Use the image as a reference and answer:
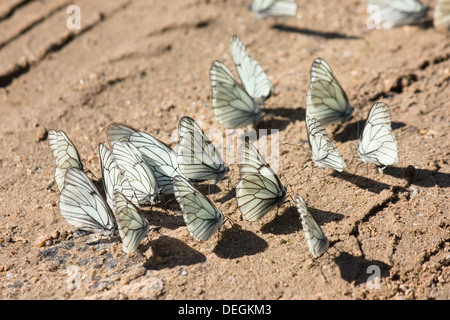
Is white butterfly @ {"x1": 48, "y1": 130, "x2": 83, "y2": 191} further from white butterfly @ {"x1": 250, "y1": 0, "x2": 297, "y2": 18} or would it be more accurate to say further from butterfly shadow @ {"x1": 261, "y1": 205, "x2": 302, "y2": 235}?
white butterfly @ {"x1": 250, "y1": 0, "x2": 297, "y2": 18}

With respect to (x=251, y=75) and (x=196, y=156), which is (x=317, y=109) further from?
(x=196, y=156)

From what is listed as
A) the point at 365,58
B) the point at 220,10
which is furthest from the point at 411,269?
the point at 220,10

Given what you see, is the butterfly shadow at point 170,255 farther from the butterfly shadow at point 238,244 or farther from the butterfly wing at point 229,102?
the butterfly wing at point 229,102

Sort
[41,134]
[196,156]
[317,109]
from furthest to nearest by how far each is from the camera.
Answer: [41,134] → [317,109] → [196,156]

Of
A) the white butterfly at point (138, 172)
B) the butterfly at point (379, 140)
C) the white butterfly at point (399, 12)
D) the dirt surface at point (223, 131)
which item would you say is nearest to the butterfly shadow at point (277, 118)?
the dirt surface at point (223, 131)

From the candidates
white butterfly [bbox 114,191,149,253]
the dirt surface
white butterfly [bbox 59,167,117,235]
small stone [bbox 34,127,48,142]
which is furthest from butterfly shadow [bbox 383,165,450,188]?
small stone [bbox 34,127,48,142]

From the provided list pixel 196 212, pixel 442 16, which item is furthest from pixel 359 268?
pixel 442 16

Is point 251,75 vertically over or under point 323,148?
over
